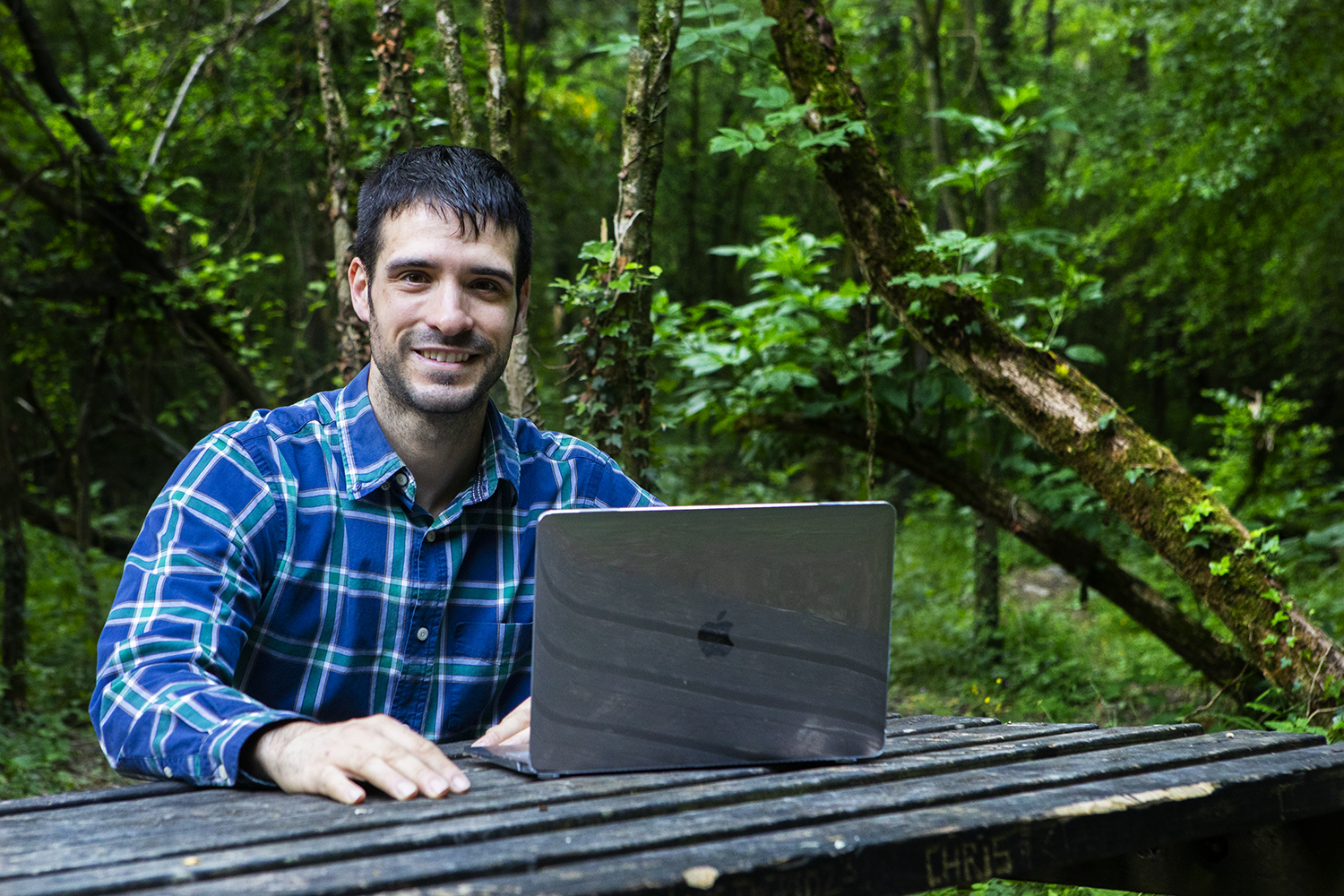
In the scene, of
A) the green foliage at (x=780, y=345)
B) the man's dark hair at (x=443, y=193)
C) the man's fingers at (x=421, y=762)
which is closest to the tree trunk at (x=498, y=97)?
the green foliage at (x=780, y=345)

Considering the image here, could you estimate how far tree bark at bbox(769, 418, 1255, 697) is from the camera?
4629mm

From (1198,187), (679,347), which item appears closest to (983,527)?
(679,347)

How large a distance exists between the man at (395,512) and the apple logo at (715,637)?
445 millimetres

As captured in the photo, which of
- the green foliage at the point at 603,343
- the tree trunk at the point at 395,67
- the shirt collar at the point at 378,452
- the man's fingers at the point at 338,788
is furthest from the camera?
the tree trunk at the point at 395,67

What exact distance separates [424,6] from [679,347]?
4817mm

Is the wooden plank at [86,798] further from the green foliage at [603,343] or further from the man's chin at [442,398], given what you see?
the green foliage at [603,343]

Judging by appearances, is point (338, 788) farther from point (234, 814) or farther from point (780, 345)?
point (780, 345)

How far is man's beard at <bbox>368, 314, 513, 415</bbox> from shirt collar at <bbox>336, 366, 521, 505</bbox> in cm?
8

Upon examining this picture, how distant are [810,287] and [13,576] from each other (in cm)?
493

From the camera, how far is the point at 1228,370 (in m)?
17.5

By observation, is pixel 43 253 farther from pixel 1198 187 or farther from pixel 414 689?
pixel 1198 187

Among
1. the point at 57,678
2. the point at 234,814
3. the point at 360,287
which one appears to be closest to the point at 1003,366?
the point at 360,287

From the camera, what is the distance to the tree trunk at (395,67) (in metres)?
4.07

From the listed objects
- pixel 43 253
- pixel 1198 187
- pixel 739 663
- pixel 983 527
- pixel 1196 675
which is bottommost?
pixel 1196 675
